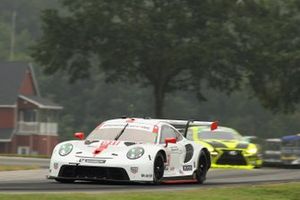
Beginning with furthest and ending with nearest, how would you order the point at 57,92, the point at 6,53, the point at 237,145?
the point at 6,53, the point at 57,92, the point at 237,145

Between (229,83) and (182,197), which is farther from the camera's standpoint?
(229,83)

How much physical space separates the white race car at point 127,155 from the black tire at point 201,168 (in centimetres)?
14

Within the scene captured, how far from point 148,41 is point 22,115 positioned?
2231cm

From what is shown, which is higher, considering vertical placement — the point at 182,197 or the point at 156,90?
the point at 156,90

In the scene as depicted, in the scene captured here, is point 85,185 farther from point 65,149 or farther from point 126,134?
point 126,134

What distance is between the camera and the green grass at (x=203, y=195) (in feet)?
44.1

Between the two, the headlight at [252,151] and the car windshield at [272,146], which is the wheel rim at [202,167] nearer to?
the headlight at [252,151]

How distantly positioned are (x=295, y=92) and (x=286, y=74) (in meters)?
1.18

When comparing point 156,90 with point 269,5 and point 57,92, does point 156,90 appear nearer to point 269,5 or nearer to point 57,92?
point 269,5

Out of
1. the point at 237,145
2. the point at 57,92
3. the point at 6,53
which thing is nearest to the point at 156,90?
the point at 237,145

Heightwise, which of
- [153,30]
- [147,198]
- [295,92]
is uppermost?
[153,30]

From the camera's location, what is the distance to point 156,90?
201ft

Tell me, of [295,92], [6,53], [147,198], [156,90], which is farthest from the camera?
[6,53]

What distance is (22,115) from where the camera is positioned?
78.9 metres
